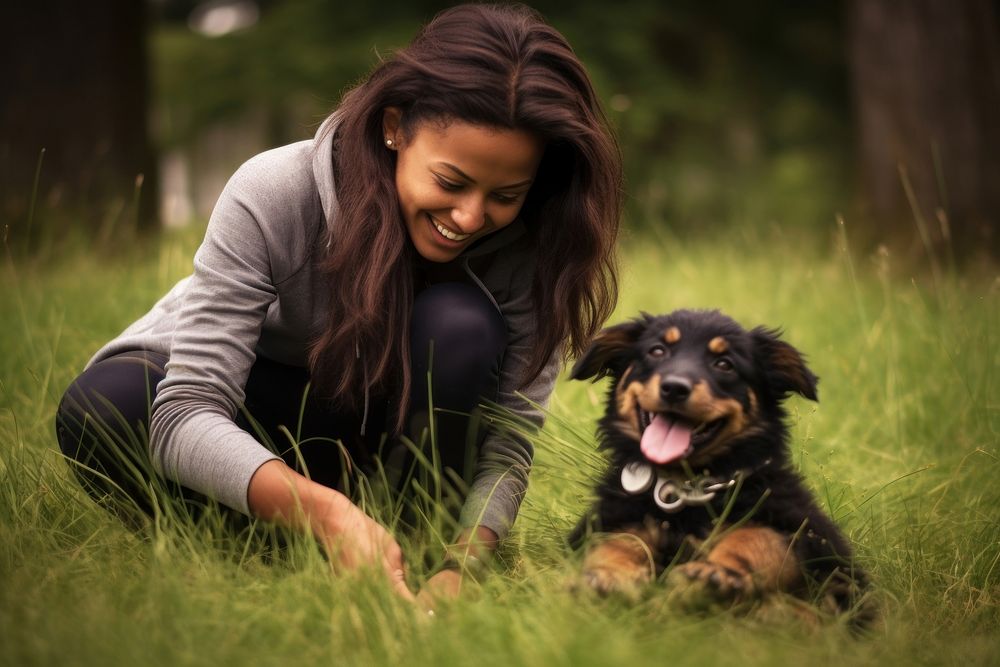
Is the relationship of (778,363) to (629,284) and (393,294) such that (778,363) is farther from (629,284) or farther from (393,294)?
(629,284)

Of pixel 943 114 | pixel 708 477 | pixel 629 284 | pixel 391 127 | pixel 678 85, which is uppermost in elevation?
pixel 678 85

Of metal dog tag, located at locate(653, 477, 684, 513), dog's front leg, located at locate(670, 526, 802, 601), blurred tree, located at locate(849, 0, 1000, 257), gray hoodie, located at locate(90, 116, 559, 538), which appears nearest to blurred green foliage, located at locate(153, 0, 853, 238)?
blurred tree, located at locate(849, 0, 1000, 257)

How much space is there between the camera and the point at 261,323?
2635 mm

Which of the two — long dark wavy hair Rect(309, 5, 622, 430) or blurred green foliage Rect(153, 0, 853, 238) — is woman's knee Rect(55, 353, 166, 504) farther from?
blurred green foliage Rect(153, 0, 853, 238)

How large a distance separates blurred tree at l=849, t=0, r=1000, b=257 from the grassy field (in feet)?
7.43

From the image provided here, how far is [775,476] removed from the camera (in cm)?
245

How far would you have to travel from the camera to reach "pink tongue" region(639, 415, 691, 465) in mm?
2344

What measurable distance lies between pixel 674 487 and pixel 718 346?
0.33 m

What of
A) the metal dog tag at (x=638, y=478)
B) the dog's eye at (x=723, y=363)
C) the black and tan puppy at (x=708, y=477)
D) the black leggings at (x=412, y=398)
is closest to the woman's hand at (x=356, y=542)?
the black leggings at (x=412, y=398)

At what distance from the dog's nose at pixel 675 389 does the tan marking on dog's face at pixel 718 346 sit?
17 centimetres

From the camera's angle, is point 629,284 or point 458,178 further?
point 629,284

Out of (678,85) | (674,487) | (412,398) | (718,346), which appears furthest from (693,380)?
(678,85)

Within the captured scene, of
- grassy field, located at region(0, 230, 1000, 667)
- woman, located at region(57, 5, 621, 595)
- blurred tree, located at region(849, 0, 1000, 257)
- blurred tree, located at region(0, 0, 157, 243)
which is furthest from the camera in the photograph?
blurred tree, located at region(0, 0, 157, 243)

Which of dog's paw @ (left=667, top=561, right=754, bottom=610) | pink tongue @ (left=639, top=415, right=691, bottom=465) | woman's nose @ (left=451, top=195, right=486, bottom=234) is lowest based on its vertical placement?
dog's paw @ (left=667, top=561, right=754, bottom=610)
